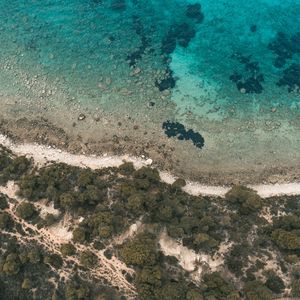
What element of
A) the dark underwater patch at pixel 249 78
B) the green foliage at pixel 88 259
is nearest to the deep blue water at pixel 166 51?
the dark underwater patch at pixel 249 78

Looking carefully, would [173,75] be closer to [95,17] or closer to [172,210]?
[95,17]

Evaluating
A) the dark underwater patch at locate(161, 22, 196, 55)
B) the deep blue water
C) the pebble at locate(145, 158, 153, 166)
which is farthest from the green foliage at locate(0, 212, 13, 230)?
the dark underwater patch at locate(161, 22, 196, 55)

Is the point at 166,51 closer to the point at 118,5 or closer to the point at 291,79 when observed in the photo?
the point at 118,5

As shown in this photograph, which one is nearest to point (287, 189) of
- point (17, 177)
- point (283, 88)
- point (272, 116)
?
point (272, 116)

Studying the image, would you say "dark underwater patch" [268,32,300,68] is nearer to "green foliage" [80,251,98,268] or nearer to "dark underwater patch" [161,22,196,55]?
"dark underwater patch" [161,22,196,55]

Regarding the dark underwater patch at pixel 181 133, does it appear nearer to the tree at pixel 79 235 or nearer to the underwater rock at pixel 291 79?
the underwater rock at pixel 291 79

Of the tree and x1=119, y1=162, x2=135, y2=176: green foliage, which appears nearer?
the tree

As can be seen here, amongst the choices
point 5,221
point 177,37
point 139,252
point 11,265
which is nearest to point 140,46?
point 177,37
